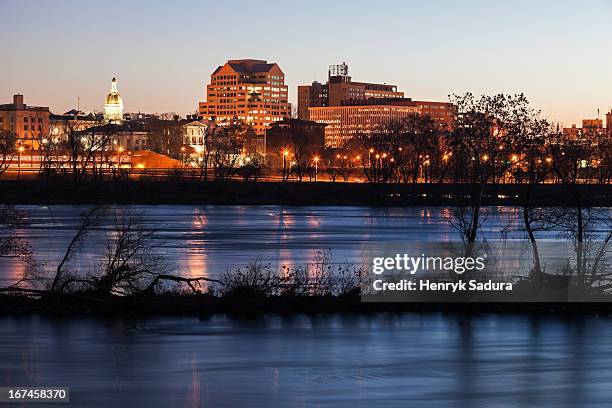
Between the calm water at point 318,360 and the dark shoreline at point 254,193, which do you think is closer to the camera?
the calm water at point 318,360

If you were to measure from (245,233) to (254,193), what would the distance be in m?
49.5

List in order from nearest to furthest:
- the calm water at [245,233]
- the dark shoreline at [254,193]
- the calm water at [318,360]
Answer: the calm water at [318,360] → the calm water at [245,233] → the dark shoreline at [254,193]

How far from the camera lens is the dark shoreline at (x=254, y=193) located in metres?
106

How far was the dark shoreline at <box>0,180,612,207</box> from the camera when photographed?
347 feet

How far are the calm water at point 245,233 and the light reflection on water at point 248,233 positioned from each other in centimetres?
3

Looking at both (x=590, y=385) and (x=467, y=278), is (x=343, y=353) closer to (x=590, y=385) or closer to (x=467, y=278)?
(x=590, y=385)

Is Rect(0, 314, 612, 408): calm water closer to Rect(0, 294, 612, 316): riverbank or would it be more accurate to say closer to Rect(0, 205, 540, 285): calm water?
Rect(0, 294, 612, 316): riverbank

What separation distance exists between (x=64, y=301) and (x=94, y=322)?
1.92 m

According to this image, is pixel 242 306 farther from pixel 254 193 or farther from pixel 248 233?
pixel 254 193

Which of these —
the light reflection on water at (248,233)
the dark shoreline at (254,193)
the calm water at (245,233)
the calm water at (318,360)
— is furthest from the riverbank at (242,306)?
the dark shoreline at (254,193)

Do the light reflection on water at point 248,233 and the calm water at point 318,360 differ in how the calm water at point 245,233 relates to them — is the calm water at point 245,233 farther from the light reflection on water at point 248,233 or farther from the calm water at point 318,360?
the calm water at point 318,360

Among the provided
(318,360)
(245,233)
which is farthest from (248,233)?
(318,360)

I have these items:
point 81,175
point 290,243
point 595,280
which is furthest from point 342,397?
point 81,175

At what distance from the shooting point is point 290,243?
58844 millimetres
